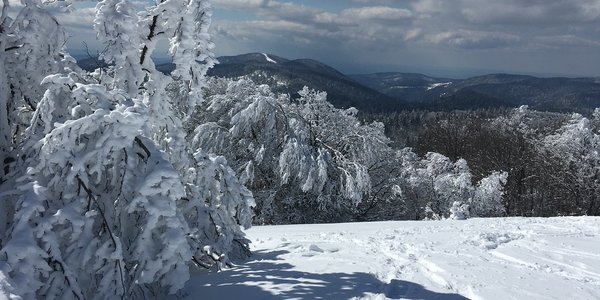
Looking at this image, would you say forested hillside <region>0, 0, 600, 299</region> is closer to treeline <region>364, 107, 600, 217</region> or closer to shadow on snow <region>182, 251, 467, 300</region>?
shadow on snow <region>182, 251, 467, 300</region>

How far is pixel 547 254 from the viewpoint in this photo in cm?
757

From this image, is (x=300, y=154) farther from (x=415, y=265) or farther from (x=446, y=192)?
(x=446, y=192)

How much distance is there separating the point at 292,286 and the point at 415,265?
2088 millimetres

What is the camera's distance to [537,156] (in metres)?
31.3

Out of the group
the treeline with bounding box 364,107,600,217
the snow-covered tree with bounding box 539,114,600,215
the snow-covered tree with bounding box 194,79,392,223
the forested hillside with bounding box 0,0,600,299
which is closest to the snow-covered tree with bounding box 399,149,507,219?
the snow-covered tree with bounding box 194,79,392,223

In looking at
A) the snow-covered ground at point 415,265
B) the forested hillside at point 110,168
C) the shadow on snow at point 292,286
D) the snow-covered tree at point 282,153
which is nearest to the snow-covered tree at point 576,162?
the snow-covered tree at point 282,153

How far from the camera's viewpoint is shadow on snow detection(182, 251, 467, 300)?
5098mm

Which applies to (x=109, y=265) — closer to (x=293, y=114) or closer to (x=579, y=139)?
(x=293, y=114)

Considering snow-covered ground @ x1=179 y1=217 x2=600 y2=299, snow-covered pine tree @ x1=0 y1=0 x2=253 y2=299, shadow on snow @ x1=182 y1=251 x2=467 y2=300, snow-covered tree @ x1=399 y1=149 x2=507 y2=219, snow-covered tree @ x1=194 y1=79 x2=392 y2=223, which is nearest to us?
snow-covered pine tree @ x1=0 y1=0 x2=253 y2=299

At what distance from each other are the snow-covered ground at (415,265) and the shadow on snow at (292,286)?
0.01m

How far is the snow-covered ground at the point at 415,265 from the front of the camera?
532cm

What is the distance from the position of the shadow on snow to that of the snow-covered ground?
0.01 m

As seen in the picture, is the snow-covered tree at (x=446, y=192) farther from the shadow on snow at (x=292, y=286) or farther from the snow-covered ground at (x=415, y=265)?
the shadow on snow at (x=292, y=286)

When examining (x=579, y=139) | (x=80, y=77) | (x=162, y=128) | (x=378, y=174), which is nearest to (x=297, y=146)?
(x=378, y=174)
